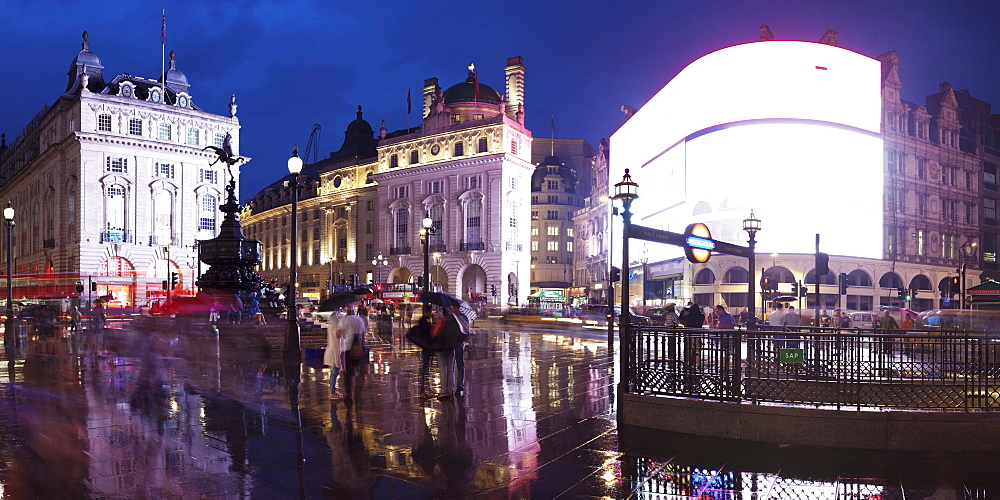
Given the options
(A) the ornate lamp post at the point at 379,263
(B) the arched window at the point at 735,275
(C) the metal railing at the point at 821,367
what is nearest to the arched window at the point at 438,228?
(A) the ornate lamp post at the point at 379,263

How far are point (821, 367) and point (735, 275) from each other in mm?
49507

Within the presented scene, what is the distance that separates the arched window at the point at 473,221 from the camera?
75562mm

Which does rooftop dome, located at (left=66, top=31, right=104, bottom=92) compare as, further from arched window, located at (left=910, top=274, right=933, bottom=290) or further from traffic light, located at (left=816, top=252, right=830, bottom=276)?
arched window, located at (left=910, top=274, right=933, bottom=290)

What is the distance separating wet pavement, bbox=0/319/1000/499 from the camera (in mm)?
6867

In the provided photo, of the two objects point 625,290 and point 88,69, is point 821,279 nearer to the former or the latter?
point 625,290

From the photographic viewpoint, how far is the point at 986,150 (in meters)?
70.8

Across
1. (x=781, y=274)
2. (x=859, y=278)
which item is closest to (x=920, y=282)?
(x=859, y=278)

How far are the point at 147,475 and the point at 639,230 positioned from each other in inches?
312

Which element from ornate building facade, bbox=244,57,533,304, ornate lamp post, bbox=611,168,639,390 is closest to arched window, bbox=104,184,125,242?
ornate building facade, bbox=244,57,533,304

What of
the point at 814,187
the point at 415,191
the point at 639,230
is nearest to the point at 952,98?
the point at 814,187

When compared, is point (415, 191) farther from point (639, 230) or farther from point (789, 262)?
point (639, 230)

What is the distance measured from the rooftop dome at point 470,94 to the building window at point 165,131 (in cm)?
3017

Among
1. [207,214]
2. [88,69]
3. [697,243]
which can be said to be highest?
[88,69]

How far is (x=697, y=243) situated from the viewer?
13484 mm
